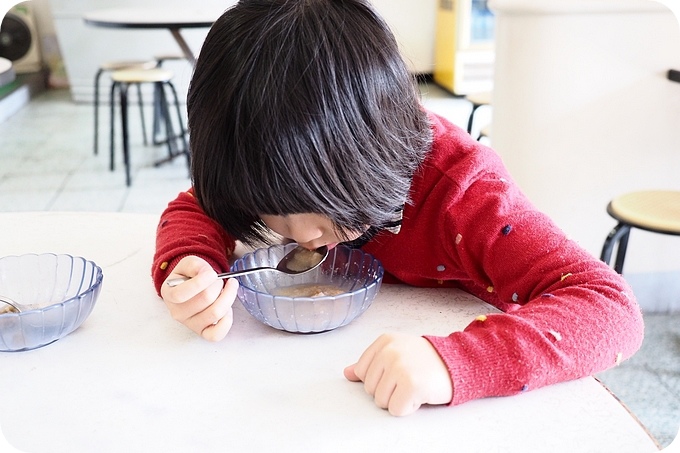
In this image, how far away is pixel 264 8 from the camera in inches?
24.9

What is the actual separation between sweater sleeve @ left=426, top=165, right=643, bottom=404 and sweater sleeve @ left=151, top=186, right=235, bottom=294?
0.29 m

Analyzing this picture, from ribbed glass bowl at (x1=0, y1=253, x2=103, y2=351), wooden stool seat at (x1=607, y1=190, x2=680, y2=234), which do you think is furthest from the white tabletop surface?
ribbed glass bowl at (x1=0, y1=253, x2=103, y2=351)

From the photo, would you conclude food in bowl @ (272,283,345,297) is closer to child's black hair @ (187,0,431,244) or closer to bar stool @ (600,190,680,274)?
child's black hair @ (187,0,431,244)

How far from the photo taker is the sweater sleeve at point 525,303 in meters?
0.55

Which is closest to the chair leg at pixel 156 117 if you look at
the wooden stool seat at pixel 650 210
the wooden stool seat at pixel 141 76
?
the wooden stool seat at pixel 141 76

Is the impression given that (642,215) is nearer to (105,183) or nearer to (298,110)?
(298,110)

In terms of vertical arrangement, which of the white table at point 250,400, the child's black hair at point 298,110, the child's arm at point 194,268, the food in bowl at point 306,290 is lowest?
the food in bowl at point 306,290

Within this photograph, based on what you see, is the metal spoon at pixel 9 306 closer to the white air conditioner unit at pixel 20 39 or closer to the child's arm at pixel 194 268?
the child's arm at pixel 194 268

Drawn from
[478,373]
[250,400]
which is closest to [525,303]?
[478,373]

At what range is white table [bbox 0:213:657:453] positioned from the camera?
1.62 feet

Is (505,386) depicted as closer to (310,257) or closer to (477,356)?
(477,356)

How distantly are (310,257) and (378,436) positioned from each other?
0.30 meters

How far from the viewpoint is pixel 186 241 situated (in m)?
0.79

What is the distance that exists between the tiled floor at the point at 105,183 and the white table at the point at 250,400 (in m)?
0.81
